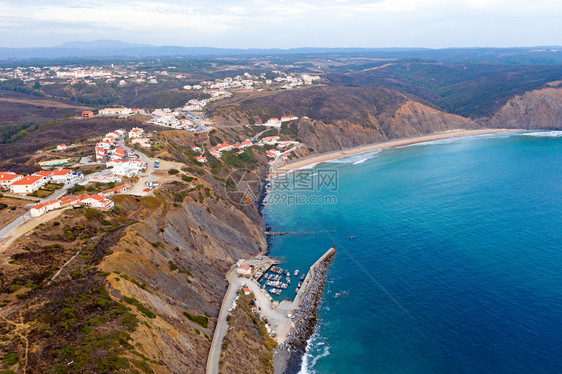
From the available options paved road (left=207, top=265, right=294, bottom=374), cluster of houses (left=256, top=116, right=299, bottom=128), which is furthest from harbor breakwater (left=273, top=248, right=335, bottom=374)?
cluster of houses (left=256, top=116, right=299, bottom=128)

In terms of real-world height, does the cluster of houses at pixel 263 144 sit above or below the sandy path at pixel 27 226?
below

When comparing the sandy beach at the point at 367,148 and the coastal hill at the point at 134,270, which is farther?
the sandy beach at the point at 367,148

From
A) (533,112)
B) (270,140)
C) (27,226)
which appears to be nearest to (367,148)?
(270,140)

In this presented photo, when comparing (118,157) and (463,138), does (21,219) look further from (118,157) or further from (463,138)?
(463,138)

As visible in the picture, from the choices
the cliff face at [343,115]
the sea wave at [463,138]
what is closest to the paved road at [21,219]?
the cliff face at [343,115]

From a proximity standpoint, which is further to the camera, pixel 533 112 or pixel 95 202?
pixel 533 112

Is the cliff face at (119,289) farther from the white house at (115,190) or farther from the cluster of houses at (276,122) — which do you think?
the cluster of houses at (276,122)

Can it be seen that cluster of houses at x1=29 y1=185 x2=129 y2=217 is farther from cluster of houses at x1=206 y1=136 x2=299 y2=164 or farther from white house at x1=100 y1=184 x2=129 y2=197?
cluster of houses at x1=206 y1=136 x2=299 y2=164
